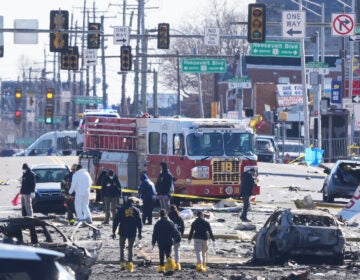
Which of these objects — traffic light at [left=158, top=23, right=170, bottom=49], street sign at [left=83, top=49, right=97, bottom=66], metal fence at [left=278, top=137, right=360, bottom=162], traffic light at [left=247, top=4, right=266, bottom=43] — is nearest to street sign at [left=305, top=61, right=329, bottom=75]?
metal fence at [left=278, top=137, right=360, bottom=162]

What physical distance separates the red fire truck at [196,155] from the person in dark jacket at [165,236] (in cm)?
1342

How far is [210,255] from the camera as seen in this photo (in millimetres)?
25031

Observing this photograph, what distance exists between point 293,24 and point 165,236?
79.8 ft

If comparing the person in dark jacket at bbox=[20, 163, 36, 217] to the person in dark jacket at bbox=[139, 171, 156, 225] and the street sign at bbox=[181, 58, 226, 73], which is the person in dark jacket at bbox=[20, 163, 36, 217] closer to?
the person in dark jacket at bbox=[139, 171, 156, 225]

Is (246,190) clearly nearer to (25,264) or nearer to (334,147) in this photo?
(25,264)

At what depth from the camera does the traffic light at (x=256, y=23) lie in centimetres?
4034

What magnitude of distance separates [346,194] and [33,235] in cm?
2256

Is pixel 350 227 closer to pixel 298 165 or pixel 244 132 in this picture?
pixel 244 132

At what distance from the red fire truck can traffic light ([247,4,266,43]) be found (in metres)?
5.96

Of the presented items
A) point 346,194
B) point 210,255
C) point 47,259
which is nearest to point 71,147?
point 346,194

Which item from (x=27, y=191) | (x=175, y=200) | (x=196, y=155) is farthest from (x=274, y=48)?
(x=27, y=191)

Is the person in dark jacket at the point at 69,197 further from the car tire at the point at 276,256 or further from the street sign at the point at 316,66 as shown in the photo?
the street sign at the point at 316,66

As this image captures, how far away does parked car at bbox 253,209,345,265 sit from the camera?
22.7 metres

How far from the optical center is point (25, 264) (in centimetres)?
859
